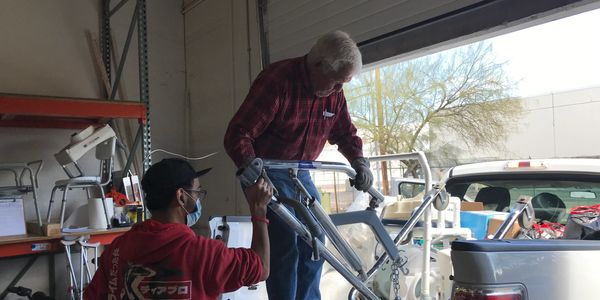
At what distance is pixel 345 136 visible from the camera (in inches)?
84.7

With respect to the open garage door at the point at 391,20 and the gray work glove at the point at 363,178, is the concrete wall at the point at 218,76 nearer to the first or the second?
the open garage door at the point at 391,20

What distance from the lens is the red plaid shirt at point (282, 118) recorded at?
1736 mm

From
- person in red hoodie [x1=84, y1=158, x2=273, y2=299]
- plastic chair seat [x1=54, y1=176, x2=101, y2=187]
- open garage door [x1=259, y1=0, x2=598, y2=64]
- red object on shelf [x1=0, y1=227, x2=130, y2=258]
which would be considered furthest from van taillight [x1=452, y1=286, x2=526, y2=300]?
plastic chair seat [x1=54, y1=176, x2=101, y2=187]

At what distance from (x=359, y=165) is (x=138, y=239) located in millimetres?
1018

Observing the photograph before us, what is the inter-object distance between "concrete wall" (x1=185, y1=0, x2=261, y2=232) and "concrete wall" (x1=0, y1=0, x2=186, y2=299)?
0.82ft

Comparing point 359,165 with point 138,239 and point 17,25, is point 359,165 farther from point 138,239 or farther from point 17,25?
point 17,25

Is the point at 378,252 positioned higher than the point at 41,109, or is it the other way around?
the point at 41,109

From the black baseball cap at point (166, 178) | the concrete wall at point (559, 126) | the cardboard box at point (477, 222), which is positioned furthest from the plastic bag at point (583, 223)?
the concrete wall at point (559, 126)

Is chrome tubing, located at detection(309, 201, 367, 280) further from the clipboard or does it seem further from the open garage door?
the clipboard

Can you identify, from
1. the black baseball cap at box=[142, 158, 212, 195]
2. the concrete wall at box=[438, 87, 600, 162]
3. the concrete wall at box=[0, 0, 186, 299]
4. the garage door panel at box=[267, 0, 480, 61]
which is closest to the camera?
the black baseball cap at box=[142, 158, 212, 195]

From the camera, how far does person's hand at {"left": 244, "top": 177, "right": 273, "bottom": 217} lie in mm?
1467

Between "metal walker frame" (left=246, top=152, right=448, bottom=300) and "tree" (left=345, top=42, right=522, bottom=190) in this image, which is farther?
"tree" (left=345, top=42, right=522, bottom=190)

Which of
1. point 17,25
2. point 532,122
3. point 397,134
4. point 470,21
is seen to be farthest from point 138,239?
point 532,122

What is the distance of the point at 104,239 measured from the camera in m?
3.46
